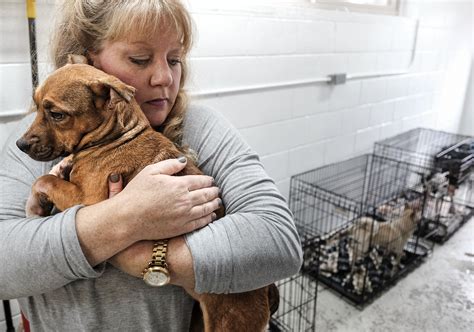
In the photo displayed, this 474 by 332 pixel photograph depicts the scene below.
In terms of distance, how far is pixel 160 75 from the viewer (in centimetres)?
110

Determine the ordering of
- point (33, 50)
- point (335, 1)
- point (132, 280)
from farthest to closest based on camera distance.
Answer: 1. point (335, 1)
2. point (33, 50)
3. point (132, 280)

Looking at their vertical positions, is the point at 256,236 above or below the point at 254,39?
below

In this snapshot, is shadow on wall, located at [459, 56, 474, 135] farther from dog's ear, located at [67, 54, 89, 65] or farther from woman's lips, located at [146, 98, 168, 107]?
dog's ear, located at [67, 54, 89, 65]

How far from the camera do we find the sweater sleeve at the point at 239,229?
897 millimetres

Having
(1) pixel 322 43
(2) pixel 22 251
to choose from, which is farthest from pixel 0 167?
(1) pixel 322 43

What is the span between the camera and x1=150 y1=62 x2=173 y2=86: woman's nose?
3.61 ft

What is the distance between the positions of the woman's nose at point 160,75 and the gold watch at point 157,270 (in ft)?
1.56

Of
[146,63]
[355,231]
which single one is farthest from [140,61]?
[355,231]

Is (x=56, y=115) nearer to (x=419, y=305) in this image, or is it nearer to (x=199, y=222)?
(x=199, y=222)

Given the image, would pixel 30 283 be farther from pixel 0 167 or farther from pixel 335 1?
pixel 335 1

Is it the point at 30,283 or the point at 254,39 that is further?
the point at 254,39

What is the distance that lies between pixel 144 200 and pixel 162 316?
378 mm

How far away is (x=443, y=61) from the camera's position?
4473mm

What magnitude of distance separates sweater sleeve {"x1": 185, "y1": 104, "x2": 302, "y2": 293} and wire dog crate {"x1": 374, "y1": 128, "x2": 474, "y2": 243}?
2.79 metres
